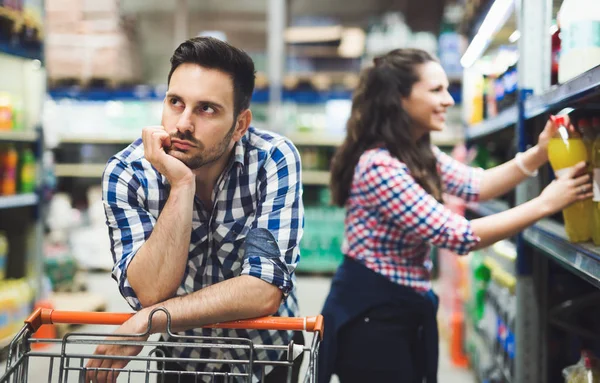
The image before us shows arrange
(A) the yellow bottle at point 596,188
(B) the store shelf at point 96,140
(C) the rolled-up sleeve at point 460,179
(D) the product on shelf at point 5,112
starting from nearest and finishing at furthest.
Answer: (A) the yellow bottle at point 596,188
(C) the rolled-up sleeve at point 460,179
(D) the product on shelf at point 5,112
(B) the store shelf at point 96,140

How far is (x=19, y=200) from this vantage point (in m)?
4.04

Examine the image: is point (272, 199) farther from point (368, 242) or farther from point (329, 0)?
point (329, 0)

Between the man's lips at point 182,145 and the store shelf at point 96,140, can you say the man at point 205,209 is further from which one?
the store shelf at point 96,140

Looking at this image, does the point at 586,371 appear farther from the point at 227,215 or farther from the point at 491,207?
the point at 491,207

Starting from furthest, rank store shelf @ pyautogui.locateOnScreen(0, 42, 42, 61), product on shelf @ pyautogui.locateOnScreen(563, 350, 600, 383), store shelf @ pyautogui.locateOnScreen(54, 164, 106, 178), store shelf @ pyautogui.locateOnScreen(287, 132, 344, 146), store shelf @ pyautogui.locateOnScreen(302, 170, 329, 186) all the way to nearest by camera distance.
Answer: store shelf @ pyautogui.locateOnScreen(54, 164, 106, 178) < store shelf @ pyautogui.locateOnScreen(302, 170, 329, 186) < store shelf @ pyautogui.locateOnScreen(287, 132, 344, 146) < store shelf @ pyautogui.locateOnScreen(0, 42, 42, 61) < product on shelf @ pyautogui.locateOnScreen(563, 350, 600, 383)

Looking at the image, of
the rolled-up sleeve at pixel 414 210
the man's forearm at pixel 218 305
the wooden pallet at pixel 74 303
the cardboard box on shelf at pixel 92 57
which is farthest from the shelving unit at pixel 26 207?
the man's forearm at pixel 218 305

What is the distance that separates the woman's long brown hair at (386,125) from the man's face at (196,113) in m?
0.71

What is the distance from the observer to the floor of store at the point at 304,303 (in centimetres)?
363

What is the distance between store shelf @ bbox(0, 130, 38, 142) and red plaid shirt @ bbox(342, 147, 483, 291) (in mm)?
2854

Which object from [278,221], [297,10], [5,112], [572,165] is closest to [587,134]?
[572,165]

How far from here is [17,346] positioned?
119 cm

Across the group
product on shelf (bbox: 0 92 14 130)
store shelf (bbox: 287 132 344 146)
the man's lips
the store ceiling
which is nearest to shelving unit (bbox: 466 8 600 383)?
the man's lips

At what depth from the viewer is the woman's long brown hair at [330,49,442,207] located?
197 cm

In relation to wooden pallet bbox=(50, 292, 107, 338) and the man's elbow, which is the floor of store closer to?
wooden pallet bbox=(50, 292, 107, 338)
